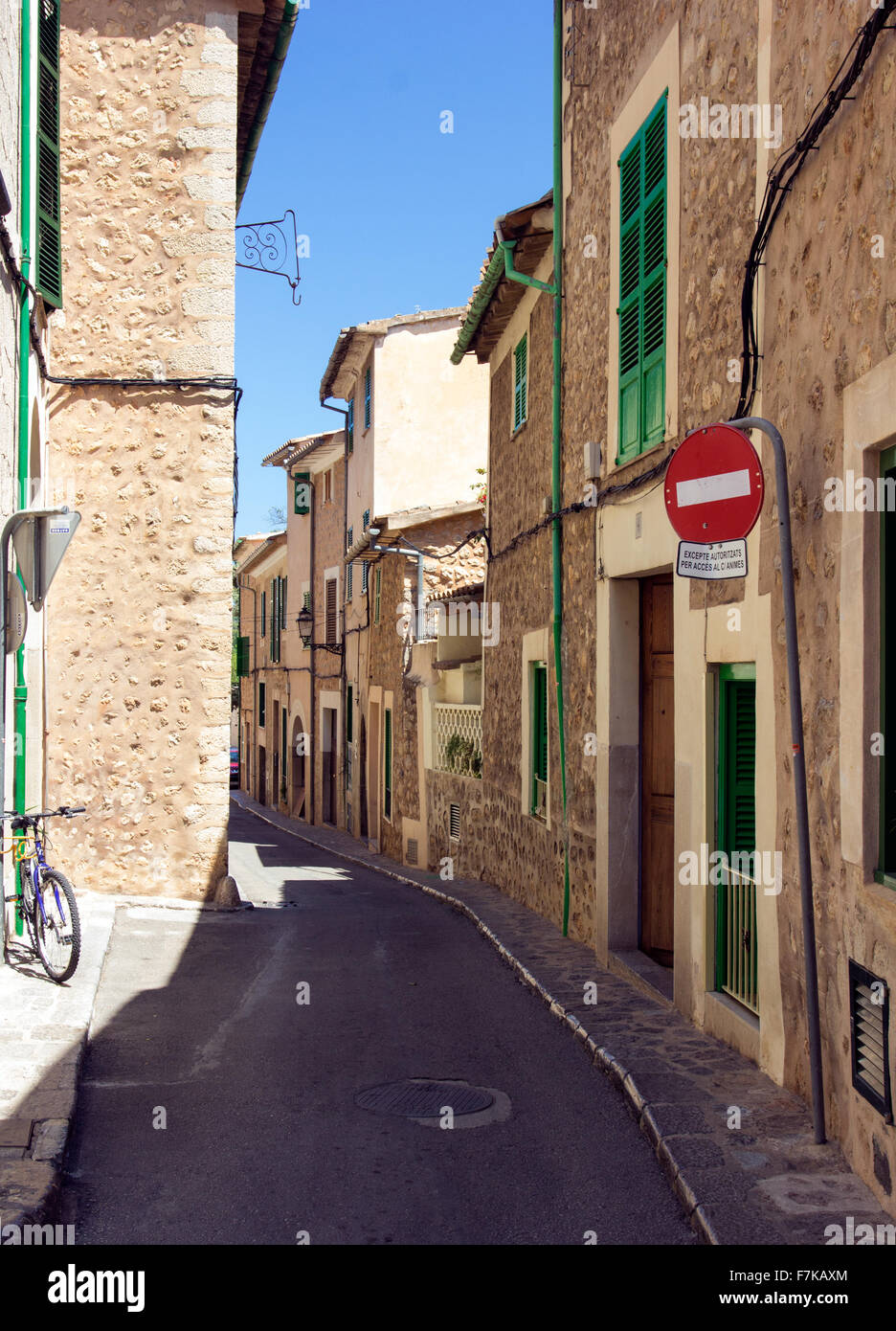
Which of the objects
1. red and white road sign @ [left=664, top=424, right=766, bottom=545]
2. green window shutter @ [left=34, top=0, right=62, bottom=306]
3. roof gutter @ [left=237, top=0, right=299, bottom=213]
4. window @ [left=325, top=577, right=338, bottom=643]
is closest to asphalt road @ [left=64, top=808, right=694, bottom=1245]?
red and white road sign @ [left=664, top=424, right=766, bottom=545]

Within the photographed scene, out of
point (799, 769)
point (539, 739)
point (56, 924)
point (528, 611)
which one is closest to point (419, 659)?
point (528, 611)

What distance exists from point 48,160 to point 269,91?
341 cm

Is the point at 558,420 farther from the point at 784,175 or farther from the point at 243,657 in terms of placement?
the point at 243,657

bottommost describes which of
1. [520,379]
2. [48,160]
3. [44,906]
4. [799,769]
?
[44,906]

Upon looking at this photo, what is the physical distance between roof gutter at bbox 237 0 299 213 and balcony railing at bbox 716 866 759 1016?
363 inches

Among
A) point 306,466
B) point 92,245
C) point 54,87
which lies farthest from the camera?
point 306,466

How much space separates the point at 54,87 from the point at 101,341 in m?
2.06

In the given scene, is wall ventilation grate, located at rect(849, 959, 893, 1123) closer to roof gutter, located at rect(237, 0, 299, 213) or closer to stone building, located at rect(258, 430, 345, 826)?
roof gutter, located at rect(237, 0, 299, 213)

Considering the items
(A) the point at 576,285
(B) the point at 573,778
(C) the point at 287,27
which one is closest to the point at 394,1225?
(B) the point at 573,778

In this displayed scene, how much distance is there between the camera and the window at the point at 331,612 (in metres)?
29.1

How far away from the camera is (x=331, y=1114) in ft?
18.3

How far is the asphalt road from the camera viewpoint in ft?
14.5

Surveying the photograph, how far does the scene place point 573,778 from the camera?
32.4 ft
